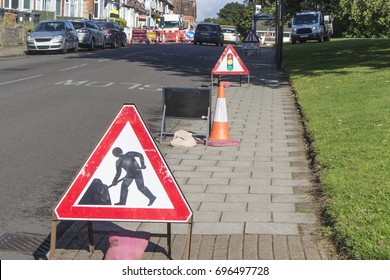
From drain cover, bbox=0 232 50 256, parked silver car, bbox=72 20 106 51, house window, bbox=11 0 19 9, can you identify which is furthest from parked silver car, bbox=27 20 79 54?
drain cover, bbox=0 232 50 256

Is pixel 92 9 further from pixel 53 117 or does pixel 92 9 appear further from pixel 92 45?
pixel 53 117

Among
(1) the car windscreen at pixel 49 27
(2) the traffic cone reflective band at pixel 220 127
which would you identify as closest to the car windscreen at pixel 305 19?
(1) the car windscreen at pixel 49 27

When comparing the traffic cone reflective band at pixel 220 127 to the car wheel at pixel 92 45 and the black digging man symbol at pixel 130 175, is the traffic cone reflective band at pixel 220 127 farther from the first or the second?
the car wheel at pixel 92 45

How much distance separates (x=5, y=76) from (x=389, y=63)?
11.7 metres

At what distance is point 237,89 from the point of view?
19766mm

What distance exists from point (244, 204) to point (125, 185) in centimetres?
237

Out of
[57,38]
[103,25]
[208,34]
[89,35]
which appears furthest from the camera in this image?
[208,34]

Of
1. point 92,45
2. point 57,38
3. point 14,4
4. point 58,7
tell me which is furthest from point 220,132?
point 58,7

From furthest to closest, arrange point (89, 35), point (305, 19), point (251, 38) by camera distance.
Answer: point (305, 19), point (89, 35), point (251, 38)

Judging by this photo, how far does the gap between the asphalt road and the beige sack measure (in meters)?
1.15

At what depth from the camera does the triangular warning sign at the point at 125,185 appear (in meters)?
4.89

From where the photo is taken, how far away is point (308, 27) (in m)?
52.9
